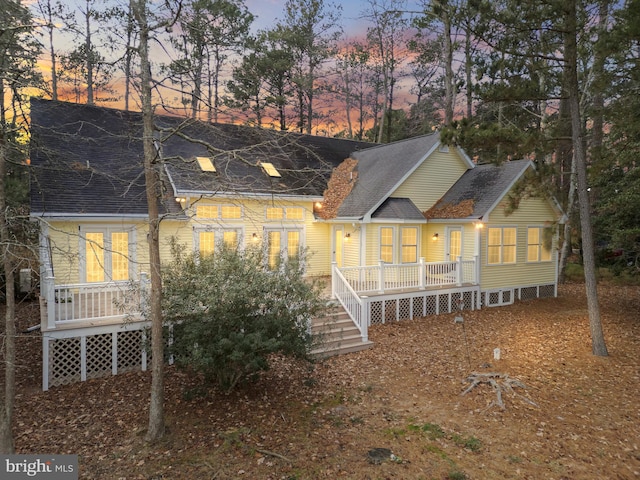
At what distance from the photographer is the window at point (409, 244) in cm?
1521

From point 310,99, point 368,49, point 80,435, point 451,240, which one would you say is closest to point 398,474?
point 80,435

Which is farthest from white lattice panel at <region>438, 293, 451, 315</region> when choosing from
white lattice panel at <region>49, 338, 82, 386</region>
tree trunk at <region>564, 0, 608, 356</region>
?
white lattice panel at <region>49, 338, 82, 386</region>

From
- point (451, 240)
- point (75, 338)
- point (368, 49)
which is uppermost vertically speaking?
point (368, 49)

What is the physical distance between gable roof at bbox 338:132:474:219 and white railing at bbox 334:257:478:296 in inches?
88.0

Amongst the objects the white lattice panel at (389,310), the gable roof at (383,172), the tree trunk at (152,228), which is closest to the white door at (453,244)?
the gable roof at (383,172)

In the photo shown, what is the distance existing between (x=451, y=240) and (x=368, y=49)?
62.5ft

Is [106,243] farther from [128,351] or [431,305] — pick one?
[431,305]

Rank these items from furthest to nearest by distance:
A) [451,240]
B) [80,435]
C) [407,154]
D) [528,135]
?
[407,154] → [451,240] → [528,135] → [80,435]

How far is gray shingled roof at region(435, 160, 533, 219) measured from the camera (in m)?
14.8

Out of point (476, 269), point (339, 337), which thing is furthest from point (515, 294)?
point (339, 337)

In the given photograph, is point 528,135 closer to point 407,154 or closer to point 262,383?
point 407,154

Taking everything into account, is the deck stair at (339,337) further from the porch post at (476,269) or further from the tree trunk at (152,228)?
the porch post at (476,269)

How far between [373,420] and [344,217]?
30.0ft

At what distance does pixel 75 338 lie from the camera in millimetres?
8594
